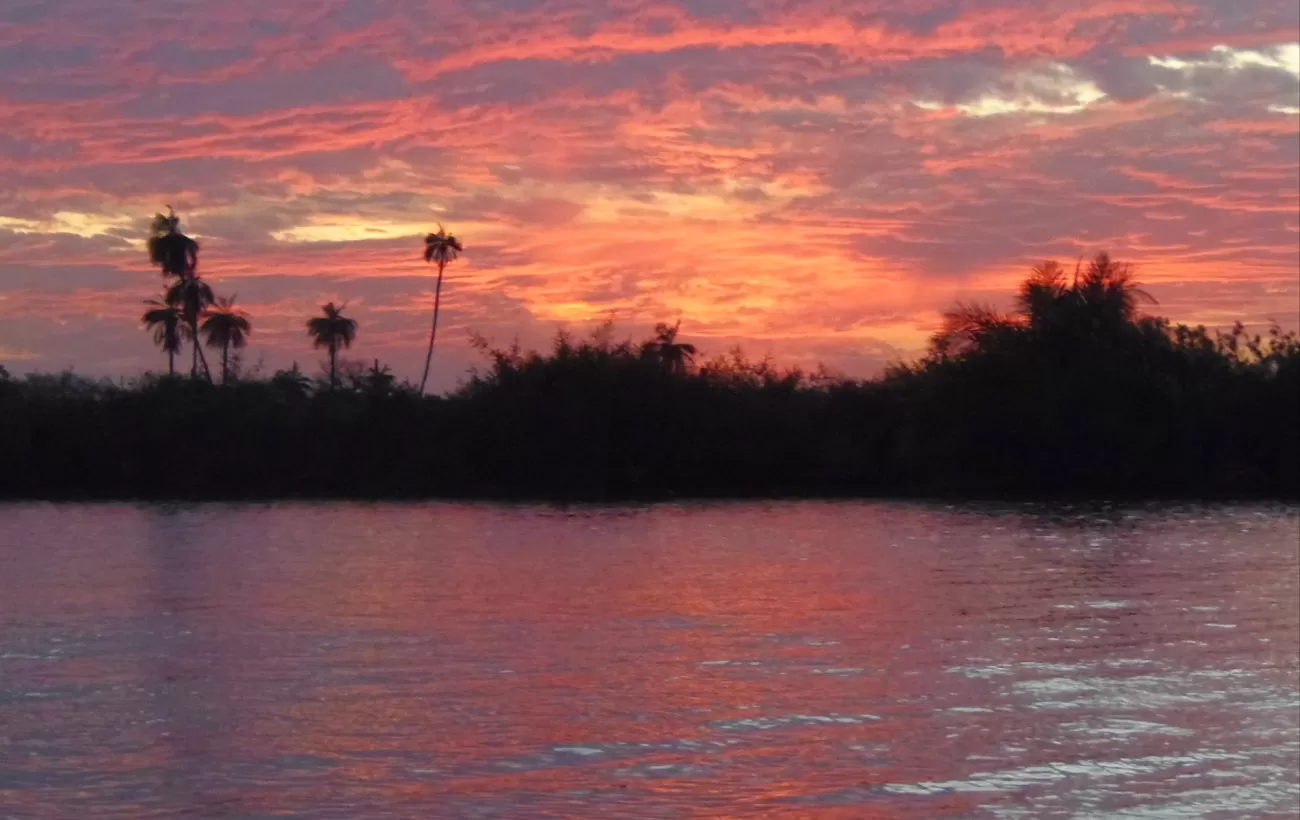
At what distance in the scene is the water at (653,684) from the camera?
1068 centimetres

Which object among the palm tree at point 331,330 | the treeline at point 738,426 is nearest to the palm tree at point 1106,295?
the treeline at point 738,426

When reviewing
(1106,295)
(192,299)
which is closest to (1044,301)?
(1106,295)

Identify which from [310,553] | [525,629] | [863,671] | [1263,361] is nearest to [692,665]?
[863,671]

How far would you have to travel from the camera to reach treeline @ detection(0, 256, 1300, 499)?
51.0m

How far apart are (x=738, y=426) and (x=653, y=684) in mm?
39261

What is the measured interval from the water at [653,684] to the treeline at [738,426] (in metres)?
21.1

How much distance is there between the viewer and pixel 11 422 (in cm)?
5503

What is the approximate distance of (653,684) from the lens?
14.8 metres

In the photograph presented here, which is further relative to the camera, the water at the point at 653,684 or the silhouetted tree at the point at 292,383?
the silhouetted tree at the point at 292,383

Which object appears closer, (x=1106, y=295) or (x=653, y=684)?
(x=653, y=684)

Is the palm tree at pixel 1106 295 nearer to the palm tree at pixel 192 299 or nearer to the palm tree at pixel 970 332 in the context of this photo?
the palm tree at pixel 970 332

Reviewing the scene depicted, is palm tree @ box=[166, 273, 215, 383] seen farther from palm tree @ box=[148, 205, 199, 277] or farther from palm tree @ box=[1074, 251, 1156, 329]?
palm tree @ box=[1074, 251, 1156, 329]

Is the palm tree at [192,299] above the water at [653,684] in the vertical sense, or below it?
above

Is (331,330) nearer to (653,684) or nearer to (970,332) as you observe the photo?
(970,332)
